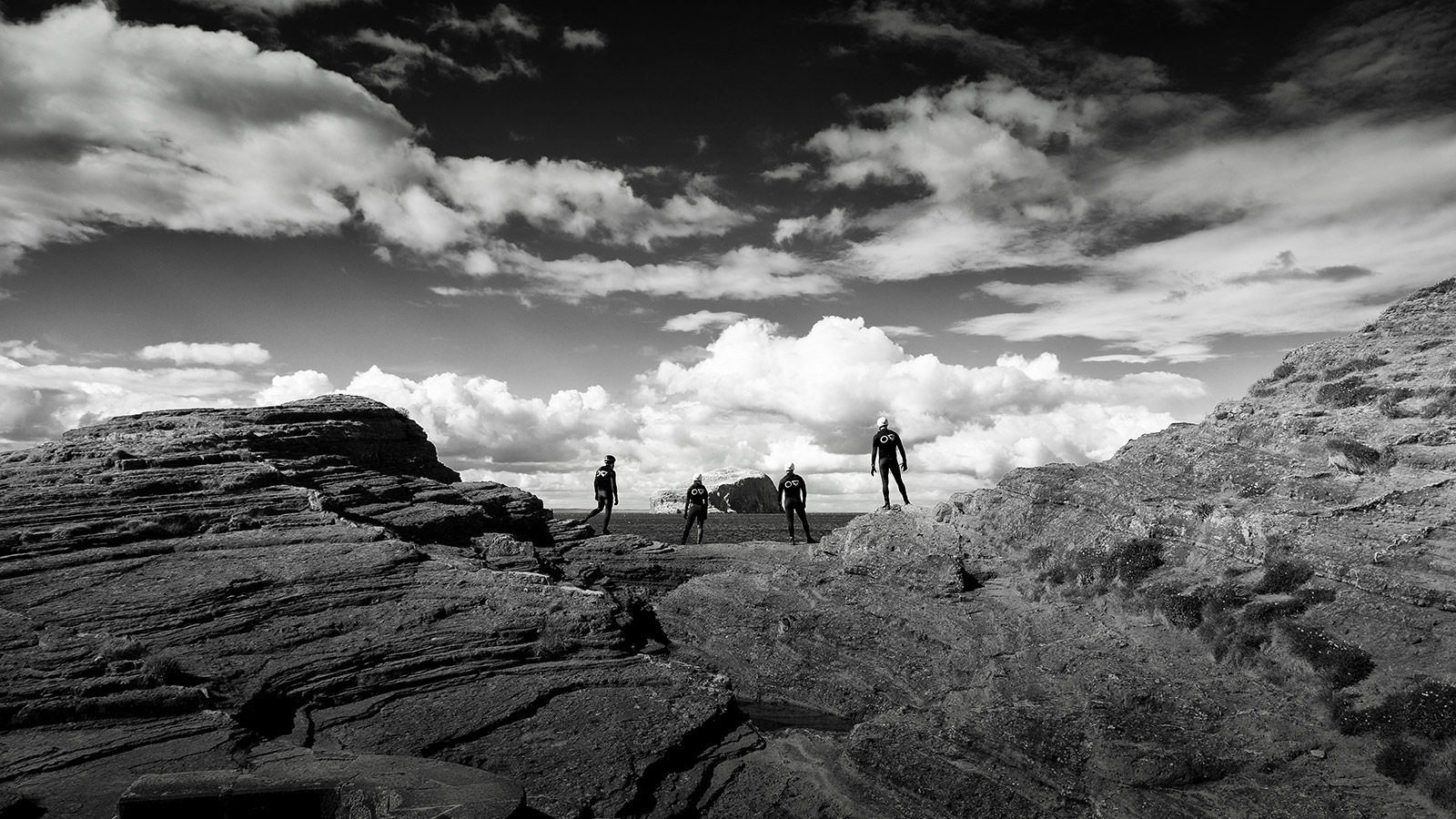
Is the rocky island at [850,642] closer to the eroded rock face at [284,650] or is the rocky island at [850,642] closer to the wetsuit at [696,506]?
the eroded rock face at [284,650]

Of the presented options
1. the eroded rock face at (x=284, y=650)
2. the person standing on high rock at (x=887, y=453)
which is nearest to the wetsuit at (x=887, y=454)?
the person standing on high rock at (x=887, y=453)

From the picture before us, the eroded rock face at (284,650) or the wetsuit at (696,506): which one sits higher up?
the wetsuit at (696,506)

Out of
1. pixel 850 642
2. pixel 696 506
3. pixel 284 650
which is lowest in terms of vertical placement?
pixel 850 642

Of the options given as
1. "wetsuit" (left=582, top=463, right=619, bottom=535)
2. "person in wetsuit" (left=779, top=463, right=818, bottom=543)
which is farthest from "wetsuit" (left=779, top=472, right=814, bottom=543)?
"wetsuit" (left=582, top=463, right=619, bottom=535)

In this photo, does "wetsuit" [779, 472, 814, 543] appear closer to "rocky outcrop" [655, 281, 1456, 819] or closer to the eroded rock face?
"rocky outcrop" [655, 281, 1456, 819]

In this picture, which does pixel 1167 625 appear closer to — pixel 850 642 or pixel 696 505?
pixel 850 642

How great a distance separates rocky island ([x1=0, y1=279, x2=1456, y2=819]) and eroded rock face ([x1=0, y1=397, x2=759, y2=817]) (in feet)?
0.27

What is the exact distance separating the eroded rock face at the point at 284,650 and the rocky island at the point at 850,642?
81 mm

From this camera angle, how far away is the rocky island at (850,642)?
41.0 feet

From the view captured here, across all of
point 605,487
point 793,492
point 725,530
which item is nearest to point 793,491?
point 793,492

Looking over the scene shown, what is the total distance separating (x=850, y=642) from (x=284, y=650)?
13878mm

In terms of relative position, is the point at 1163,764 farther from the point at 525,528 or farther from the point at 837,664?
the point at 525,528

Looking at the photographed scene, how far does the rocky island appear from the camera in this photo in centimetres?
1250

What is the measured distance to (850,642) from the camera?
2005 centimetres
